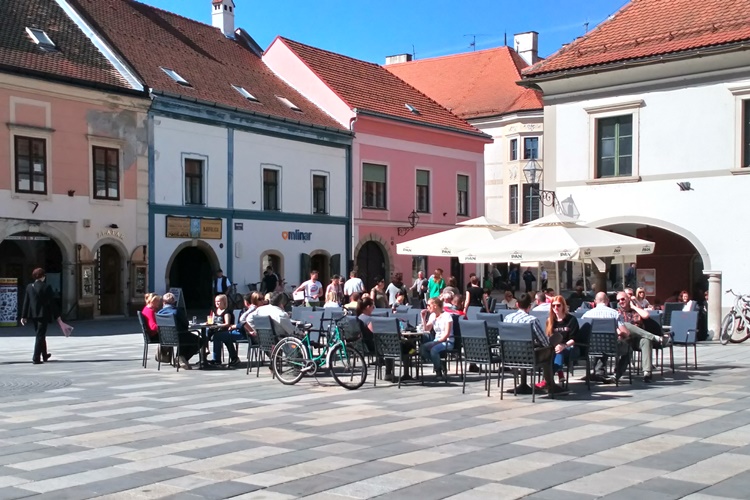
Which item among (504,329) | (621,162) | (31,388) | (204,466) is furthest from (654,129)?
(204,466)

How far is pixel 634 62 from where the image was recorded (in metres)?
21.4

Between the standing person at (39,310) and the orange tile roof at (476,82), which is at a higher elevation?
the orange tile roof at (476,82)

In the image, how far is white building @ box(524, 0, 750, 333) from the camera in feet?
67.3

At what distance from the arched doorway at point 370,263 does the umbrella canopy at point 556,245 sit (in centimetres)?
2106

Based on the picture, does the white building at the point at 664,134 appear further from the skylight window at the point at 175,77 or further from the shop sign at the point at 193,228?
the skylight window at the point at 175,77

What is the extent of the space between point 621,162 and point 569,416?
42.5ft

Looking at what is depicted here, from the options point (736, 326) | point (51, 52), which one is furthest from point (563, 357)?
point (51, 52)

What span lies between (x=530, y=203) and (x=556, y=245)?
3776 cm

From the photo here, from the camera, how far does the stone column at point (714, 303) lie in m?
20.9

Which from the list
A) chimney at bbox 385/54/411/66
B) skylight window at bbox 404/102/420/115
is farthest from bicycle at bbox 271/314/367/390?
chimney at bbox 385/54/411/66

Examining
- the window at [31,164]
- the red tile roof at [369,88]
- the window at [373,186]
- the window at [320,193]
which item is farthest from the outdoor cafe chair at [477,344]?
the window at [373,186]

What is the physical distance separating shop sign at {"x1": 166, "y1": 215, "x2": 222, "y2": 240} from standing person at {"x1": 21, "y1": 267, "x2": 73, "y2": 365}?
511 inches

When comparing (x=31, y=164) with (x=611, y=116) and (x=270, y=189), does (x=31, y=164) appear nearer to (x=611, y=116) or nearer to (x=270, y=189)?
(x=270, y=189)

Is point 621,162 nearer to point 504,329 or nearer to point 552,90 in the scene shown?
point 552,90
